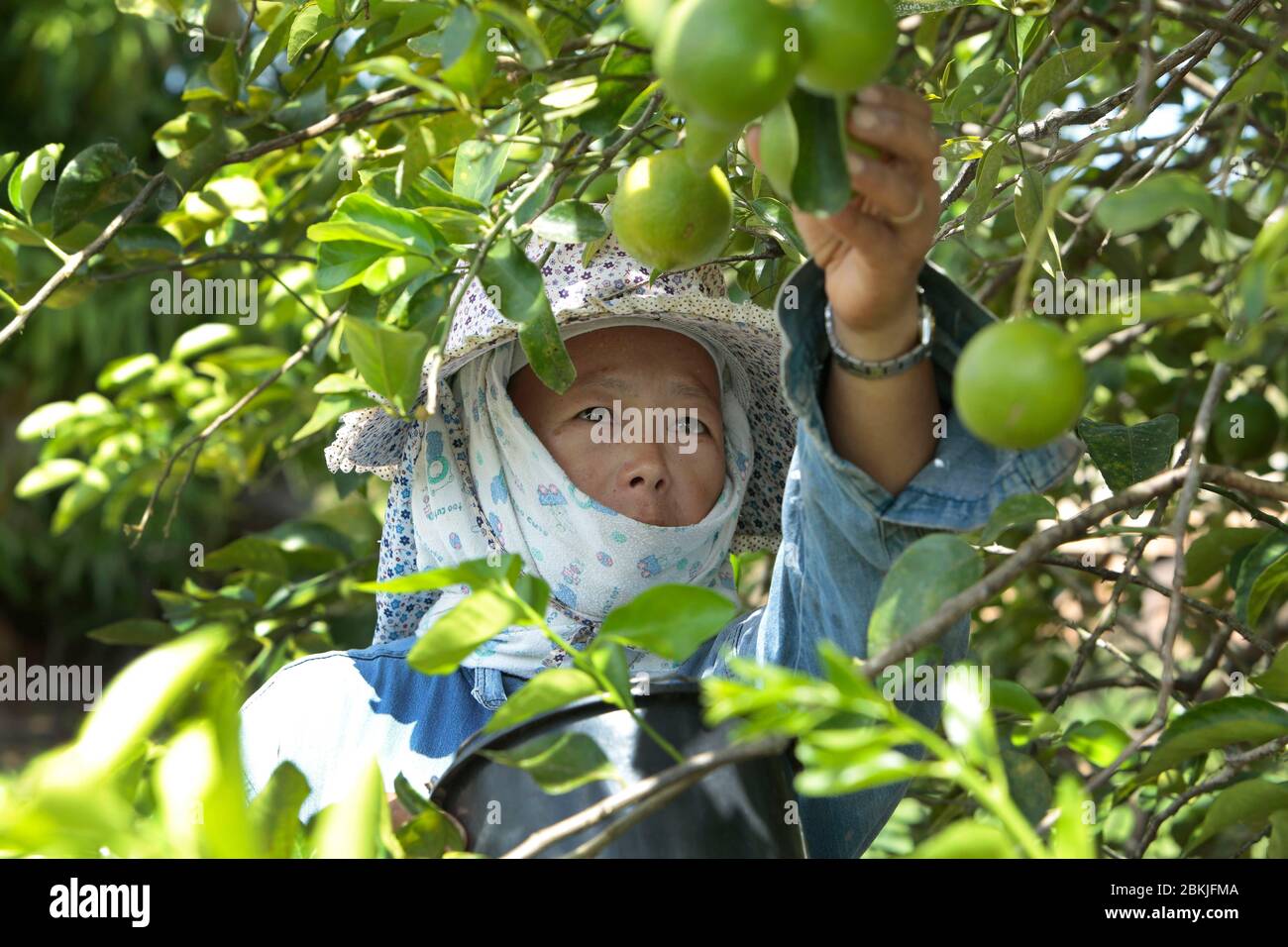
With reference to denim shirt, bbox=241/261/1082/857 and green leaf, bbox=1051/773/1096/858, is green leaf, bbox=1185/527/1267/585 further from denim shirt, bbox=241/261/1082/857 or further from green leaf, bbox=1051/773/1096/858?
green leaf, bbox=1051/773/1096/858

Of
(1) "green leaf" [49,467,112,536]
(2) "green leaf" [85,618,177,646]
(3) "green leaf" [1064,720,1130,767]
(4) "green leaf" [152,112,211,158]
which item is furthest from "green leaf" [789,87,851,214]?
(1) "green leaf" [49,467,112,536]

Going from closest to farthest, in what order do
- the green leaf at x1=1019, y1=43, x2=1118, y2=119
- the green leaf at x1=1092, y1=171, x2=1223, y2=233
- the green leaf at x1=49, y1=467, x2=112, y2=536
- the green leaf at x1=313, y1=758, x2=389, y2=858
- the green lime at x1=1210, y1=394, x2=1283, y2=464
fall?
the green leaf at x1=313, y1=758, x2=389, y2=858 → the green leaf at x1=1092, y1=171, x2=1223, y2=233 → the green leaf at x1=1019, y1=43, x2=1118, y2=119 → the green lime at x1=1210, y1=394, x2=1283, y2=464 → the green leaf at x1=49, y1=467, x2=112, y2=536

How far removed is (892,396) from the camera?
0.75 m

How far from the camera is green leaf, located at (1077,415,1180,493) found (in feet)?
2.78

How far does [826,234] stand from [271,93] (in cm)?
77

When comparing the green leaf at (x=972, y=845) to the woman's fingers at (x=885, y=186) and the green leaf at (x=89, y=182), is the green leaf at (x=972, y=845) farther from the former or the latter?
the green leaf at (x=89, y=182)

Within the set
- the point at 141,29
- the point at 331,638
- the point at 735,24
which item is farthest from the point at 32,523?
the point at 735,24

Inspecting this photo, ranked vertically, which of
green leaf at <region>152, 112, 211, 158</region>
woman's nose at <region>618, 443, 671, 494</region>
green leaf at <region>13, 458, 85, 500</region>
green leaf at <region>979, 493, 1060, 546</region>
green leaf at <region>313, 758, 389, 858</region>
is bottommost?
green leaf at <region>313, 758, 389, 858</region>

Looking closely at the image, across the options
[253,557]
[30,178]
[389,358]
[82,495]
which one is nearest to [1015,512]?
[389,358]

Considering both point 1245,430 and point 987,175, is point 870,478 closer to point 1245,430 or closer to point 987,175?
point 987,175

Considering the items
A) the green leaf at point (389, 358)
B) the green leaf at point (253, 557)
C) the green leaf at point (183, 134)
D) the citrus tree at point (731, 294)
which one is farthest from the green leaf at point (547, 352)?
the green leaf at point (253, 557)

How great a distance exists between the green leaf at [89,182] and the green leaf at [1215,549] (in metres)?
0.92

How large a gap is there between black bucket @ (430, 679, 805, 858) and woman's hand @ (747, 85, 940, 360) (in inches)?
8.5

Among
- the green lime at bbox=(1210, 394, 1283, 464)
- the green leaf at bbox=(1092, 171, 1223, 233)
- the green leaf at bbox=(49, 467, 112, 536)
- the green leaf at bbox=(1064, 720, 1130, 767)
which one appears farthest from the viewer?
the green leaf at bbox=(49, 467, 112, 536)
